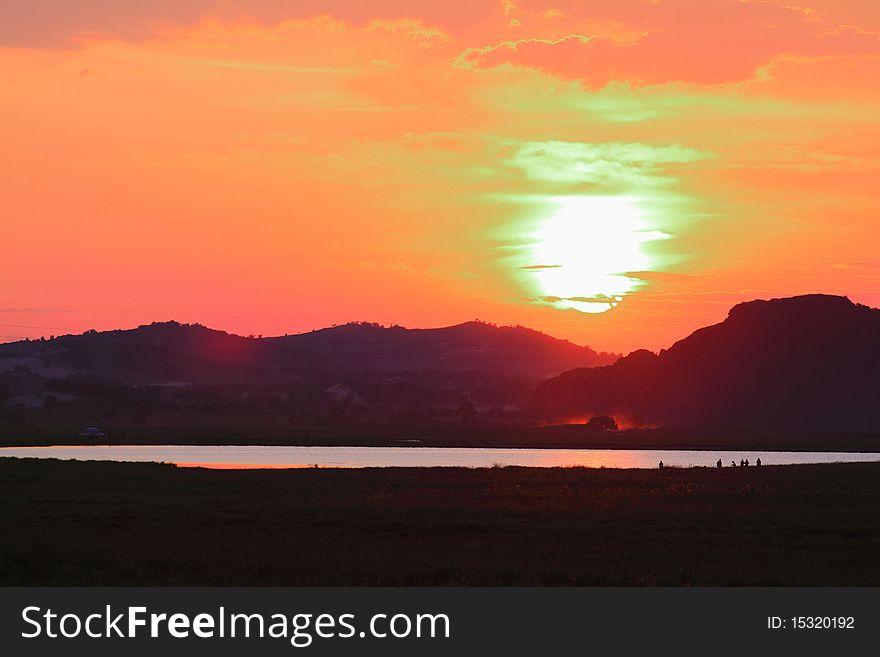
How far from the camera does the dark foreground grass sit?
104 ft

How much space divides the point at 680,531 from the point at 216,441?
13188 centimetres

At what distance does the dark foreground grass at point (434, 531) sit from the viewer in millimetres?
31688

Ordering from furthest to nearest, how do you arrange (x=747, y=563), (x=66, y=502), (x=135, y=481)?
(x=135, y=481) < (x=66, y=502) < (x=747, y=563)

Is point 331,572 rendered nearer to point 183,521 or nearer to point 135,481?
point 183,521

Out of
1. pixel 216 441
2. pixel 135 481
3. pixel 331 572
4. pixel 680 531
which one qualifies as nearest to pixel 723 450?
pixel 216 441

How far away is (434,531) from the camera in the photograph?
4238 cm

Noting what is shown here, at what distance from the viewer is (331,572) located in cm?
3195
